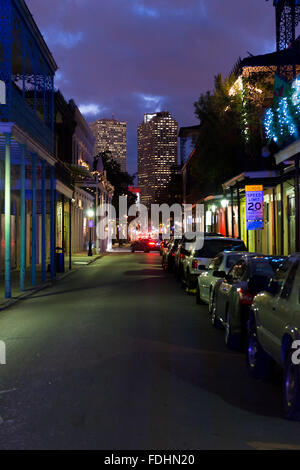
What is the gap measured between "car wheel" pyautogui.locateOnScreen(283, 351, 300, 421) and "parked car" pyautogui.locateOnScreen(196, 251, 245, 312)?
20.4 ft

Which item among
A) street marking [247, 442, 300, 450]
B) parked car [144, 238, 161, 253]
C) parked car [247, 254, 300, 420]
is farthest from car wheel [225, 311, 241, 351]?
parked car [144, 238, 161, 253]

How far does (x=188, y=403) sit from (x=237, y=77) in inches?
1362

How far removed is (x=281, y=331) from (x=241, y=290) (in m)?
2.90

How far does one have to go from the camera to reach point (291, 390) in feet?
19.1

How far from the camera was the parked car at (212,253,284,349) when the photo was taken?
909 cm

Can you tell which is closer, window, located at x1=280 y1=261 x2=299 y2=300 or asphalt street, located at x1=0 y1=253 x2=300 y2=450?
asphalt street, located at x1=0 y1=253 x2=300 y2=450

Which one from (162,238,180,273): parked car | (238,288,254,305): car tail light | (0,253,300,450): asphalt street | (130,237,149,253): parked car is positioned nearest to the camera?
(0,253,300,450): asphalt street

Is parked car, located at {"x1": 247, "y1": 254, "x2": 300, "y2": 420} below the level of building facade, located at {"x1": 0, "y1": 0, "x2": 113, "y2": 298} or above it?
below

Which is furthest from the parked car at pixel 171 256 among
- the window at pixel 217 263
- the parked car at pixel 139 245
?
the parked car at pixel 139 245

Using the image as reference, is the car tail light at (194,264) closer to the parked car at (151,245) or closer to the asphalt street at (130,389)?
the asphalt street at (130,389)

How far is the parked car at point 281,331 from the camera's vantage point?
5.82 m

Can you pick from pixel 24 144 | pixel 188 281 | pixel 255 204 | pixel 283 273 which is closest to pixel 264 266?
pixel 283 273

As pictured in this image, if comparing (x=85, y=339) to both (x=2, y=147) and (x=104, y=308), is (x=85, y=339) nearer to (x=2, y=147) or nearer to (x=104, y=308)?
(x=104, y=308)

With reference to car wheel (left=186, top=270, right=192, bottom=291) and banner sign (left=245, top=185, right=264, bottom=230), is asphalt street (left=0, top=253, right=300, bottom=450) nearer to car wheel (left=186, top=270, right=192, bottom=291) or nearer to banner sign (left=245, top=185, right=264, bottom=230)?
car wheel (left=186, top=270, right=192, bottom=291)
